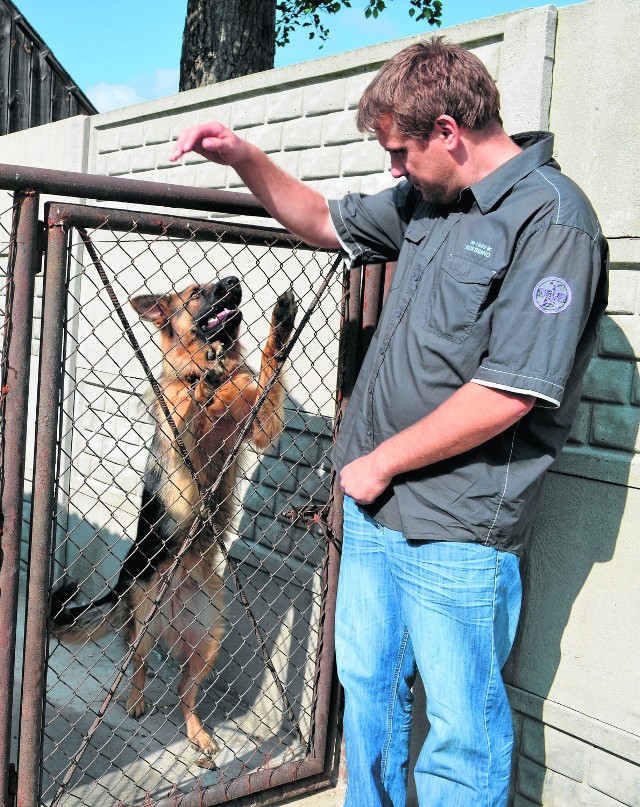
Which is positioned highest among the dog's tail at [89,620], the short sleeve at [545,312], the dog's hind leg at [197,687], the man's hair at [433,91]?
the man's hair at [433,91]

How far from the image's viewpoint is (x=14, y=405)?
231cm

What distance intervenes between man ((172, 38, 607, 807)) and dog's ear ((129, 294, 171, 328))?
147 cm

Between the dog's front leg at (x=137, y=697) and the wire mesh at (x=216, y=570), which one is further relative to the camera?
the dog's front leg at (x=137, y=697)

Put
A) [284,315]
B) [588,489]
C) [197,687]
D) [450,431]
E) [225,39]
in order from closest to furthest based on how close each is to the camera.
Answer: [450,431], [588,489], [284,315], [197,687], [225,39]

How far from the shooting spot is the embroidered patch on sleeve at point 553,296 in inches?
73.3

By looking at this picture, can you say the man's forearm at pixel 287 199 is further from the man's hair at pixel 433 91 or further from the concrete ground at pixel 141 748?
the concrete ground at pixel 141 748

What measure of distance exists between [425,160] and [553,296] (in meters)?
0.55

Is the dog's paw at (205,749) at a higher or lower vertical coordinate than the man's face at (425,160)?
lower

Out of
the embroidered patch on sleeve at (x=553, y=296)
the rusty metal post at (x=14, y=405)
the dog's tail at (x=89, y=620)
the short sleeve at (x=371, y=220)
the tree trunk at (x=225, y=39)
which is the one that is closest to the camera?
the embroidered patch on sleeve at (x=553, y=296)

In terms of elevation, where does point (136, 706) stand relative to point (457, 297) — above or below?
below

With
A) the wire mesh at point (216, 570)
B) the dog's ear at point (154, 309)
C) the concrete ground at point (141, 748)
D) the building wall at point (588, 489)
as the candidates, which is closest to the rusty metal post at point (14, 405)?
the concrete ground at point (141, 748)

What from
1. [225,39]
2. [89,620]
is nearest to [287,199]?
[89,620]

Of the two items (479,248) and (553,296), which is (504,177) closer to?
(479,248)

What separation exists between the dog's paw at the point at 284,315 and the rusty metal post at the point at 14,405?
3.39 feet
